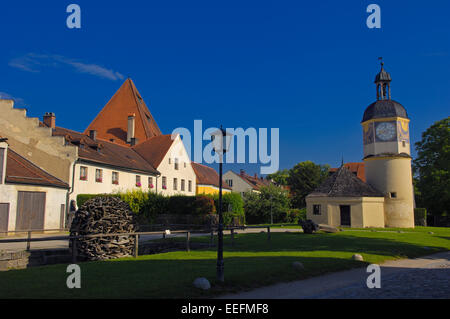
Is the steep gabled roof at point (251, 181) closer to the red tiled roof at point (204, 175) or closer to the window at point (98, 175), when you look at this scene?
the red tiled roof at point (204, 175)

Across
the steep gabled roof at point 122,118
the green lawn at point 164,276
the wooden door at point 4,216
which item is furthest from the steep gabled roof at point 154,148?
the green lawn at point 164,276

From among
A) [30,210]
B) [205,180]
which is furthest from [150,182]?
[30,210]

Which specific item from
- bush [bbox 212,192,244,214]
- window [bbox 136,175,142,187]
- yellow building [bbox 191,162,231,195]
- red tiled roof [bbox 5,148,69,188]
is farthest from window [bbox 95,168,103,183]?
yellow building [bbox 191,162,231,195]

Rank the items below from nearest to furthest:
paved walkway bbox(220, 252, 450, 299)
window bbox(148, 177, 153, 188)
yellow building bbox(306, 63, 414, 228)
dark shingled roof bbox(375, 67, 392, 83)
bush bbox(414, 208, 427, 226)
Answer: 1. paved walkway bbox(220, 252, 450, 299)
2. yellow building bbox(306, 63, 414, 228)
3. dark shingled roof bbox(375, 67, 392, 83)
4. window bbox(148, 177, 153, 188)
5. bush bbox(414, 208, 427, 226)

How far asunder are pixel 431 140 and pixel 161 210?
37.8 m

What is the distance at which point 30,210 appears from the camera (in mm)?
27266

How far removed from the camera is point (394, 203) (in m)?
39.0

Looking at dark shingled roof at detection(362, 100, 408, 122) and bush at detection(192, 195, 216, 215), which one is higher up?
dark shingled roof at detection(362, 100, 408, 122)

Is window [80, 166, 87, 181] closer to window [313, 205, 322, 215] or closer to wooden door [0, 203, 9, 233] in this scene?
wooden door [0, 203, 9, 233]

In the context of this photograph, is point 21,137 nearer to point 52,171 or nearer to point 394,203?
point 52,171

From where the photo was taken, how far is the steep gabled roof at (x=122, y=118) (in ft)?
171

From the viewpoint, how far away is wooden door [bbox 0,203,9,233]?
25.4m

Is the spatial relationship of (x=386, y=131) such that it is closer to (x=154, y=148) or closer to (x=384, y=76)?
(x=384, y=76)

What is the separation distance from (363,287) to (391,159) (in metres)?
33.4
